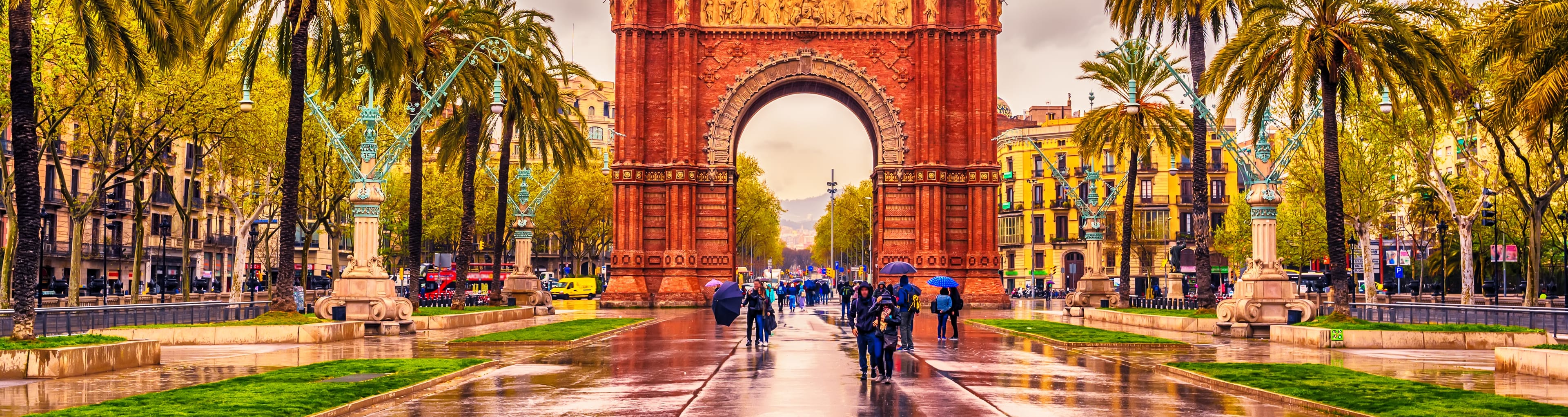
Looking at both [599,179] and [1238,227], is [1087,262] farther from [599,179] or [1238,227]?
[599,179]

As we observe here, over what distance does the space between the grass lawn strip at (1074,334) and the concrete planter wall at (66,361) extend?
57.5ft

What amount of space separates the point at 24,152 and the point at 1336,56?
2629cm

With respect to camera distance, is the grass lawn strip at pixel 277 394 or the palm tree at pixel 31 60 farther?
the palm tree at pixel 31 60

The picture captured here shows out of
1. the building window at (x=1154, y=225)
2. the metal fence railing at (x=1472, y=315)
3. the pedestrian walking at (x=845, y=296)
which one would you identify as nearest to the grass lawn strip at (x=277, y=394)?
the pedestrian walking at (x=845, y=296)

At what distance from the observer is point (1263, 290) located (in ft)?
104

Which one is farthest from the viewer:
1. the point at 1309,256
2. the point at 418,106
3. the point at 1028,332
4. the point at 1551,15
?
the point at 1309,256

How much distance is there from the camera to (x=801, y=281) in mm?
64000

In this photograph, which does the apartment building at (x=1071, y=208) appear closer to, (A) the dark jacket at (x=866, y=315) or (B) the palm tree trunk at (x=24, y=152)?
(A) the dark jacket at (x=866, y=315)

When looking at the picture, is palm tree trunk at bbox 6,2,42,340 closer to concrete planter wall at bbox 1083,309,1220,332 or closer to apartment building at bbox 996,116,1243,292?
concrete planter wall at bbox 1083,309,1220,332

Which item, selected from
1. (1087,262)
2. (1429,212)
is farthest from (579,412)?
(1429,212)

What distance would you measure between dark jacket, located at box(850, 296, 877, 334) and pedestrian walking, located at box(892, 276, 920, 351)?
21.8 ft

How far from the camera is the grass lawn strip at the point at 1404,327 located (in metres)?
27.5

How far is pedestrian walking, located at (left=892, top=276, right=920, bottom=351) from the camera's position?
25859 millimetres

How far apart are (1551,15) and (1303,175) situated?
35262 mm
